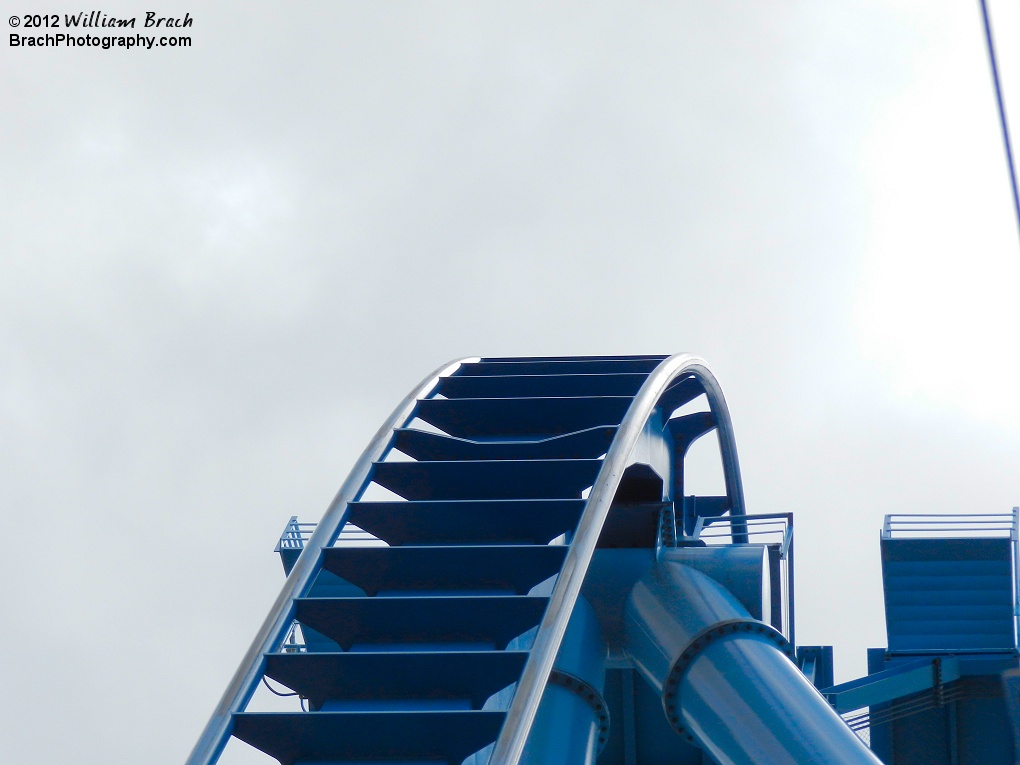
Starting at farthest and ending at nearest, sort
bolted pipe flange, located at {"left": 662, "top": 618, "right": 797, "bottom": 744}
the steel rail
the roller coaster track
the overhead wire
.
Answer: bolted pipe flange, located at {"left": 662, "top": 618, "right": 797, "bottom": 744}, the roller coaster track, the steel rail, the overhead wire

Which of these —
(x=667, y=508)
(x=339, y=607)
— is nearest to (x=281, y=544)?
(x=667, y=508)

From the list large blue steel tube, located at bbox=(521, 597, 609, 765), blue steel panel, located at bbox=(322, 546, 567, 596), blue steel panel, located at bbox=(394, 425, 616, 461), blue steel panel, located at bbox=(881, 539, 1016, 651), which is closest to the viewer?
blue steel panel, located at bbox=(322, 546, 567, 596)

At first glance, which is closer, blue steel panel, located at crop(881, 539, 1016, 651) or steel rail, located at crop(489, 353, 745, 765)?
steel rail, located at crop(489, 353, 745, 765)

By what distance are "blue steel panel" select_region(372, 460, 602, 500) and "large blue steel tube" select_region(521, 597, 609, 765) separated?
1.22m

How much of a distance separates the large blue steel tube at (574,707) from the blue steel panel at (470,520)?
141 cm

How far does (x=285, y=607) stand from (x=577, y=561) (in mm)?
1646

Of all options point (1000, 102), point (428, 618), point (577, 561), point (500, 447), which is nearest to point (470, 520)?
point (428, 618)

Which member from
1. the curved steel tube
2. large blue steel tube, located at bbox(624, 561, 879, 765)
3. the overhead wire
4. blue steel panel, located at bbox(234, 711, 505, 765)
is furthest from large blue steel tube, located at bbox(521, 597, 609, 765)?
the overhead wire

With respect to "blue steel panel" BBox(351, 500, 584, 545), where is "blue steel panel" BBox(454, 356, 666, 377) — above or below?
above

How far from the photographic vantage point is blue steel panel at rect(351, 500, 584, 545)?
893cm

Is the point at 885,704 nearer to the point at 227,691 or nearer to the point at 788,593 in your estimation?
the point at 788,593

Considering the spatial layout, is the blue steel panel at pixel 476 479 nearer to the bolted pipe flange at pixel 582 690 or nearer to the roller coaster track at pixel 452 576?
the roller coaster track at pixel 452 576

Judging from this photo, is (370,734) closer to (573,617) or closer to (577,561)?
(577,561)

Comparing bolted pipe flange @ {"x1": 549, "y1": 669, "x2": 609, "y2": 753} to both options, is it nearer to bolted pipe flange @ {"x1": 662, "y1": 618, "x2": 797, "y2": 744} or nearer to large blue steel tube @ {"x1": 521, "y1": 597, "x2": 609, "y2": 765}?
large blue steel tube @ {"x1": 521, "y1": 597, "x2": 609, "y2": 765}
